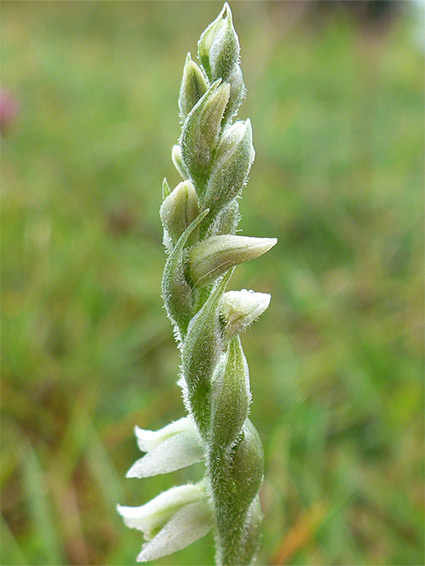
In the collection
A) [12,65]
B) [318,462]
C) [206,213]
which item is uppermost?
[12,65]

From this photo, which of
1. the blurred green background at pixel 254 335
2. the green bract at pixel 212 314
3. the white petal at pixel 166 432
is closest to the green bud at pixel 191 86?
the green bract at pixel 212 314

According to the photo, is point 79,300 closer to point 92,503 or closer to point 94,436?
point 94,436

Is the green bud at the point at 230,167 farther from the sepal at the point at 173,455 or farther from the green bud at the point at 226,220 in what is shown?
the sepal at the point at 173,455

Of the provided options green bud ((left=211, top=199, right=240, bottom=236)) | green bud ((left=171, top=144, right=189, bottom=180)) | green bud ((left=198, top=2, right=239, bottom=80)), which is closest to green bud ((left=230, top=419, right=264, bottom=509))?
green bud ((left=211, top=199, right=240, bottom=236))

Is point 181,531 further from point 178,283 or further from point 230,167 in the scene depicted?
point 230,167

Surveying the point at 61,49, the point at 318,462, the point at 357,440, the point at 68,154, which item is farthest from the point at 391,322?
the point at 61,49

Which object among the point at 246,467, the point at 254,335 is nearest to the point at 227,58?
the point at 246,467

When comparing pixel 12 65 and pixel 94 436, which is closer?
pixel 94 436
